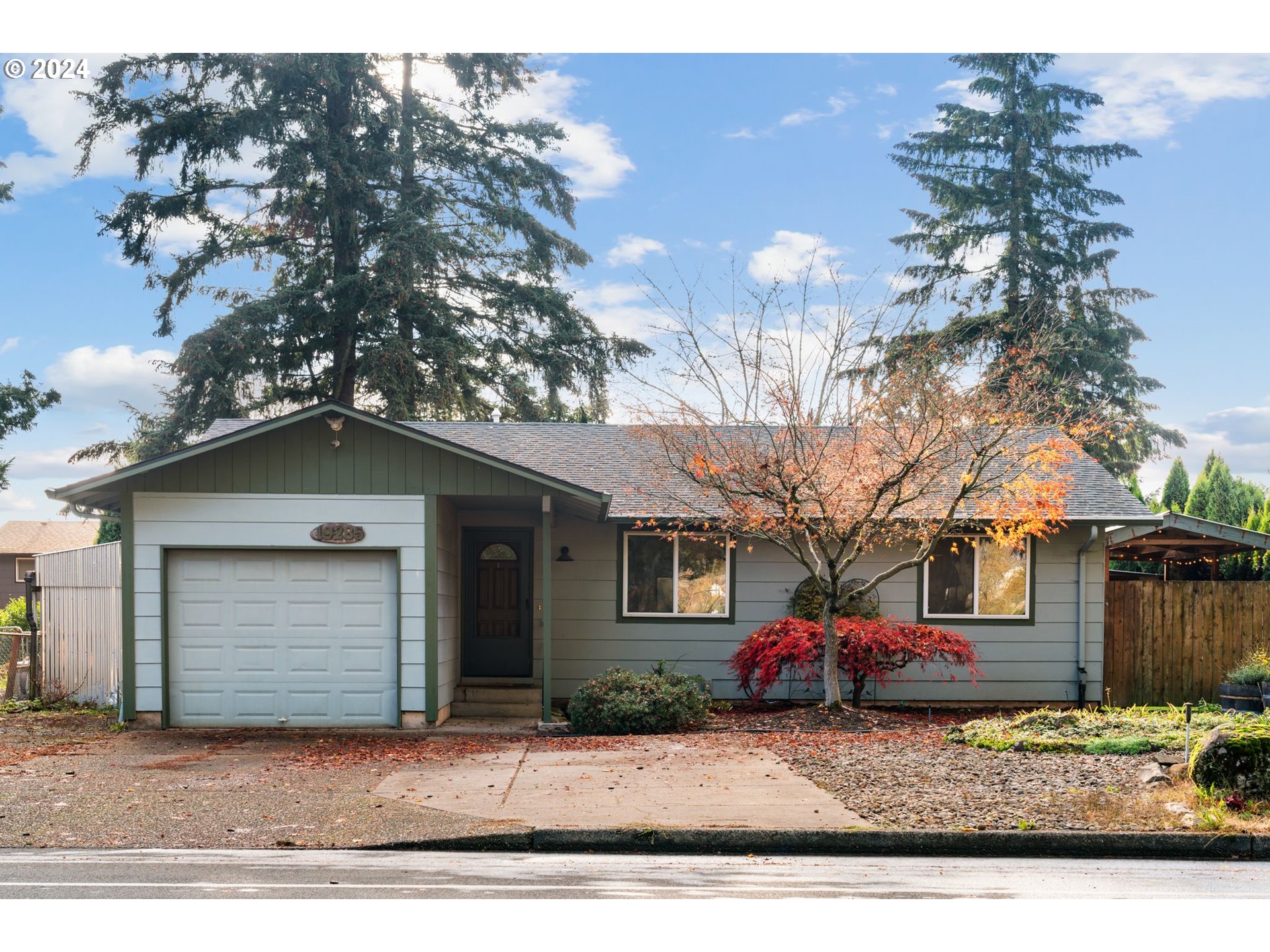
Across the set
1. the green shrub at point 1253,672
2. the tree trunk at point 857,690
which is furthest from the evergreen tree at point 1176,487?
the tree trunk at point 857,690

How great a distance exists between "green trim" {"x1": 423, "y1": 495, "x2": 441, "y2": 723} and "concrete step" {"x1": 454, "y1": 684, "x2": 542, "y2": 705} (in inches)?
59.5

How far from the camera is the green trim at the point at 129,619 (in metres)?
11.3

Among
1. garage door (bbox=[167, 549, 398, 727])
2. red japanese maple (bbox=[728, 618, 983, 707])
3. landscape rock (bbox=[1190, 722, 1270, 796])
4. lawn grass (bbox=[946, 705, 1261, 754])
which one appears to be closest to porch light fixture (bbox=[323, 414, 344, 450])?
garage door (bbox=[167, 549, 398, 727])

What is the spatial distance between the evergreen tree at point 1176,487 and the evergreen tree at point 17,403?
25.4 m

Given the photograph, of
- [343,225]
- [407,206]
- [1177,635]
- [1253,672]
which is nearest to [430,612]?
[1253,672]

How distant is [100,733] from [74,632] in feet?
12.3

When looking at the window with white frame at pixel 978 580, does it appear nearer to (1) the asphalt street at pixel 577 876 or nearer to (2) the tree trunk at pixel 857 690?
(2) the tree trunk at pixel 857 690

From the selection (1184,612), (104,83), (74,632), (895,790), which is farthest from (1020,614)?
(104,83)

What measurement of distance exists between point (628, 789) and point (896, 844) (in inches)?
87.2

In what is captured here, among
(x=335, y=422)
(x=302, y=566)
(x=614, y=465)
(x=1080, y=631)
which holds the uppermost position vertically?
(x=335, y=422)

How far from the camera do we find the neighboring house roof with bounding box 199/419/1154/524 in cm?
1352

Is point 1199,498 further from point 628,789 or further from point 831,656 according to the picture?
point 628,789

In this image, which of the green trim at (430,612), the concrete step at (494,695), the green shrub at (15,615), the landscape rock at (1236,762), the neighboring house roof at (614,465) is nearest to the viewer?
the landscape rock at (1236,762)

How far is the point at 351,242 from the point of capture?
79.2 ft
